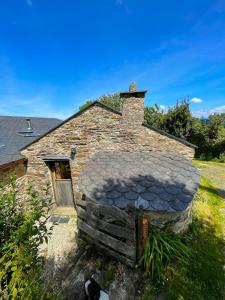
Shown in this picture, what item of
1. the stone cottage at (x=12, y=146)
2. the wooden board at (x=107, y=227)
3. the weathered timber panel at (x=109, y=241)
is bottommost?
the weathered timber panel at (x=109, y=241)

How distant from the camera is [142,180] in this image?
4.89 m

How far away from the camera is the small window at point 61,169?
24.5 feet

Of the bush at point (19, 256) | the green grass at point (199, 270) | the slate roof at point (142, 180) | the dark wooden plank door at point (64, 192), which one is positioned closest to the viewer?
the bush at point (19, 256)

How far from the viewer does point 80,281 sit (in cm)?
393

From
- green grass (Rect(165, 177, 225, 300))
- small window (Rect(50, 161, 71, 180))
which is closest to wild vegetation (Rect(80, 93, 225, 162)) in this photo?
green grass (Rect(165, 177, 225, 300))

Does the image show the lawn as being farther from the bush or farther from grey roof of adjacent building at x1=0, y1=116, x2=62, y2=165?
grey roof of adjacent building at x1=0, y1=116, x2=62, y2=165

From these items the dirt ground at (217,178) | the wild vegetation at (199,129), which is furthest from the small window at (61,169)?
the wild vegetation at (199,129)

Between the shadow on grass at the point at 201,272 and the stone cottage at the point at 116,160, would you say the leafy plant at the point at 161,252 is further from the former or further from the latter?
the stone cottage at the point at 116,160

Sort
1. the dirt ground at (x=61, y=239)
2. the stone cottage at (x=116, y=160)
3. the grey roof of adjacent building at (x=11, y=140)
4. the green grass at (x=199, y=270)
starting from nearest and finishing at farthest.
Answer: the green grass at (x=199, y=270)
the stone cottage at (x=116, y=160)
the dirt ground at (x=61, y=239)
the grey roof of adjacent building at (x=11, y=140)

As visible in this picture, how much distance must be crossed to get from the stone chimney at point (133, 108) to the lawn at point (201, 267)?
4436 millimetres

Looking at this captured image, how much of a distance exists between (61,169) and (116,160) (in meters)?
3.05

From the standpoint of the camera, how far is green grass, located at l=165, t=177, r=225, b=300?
3.57 m

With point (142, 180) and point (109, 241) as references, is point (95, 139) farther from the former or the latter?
point (109, 241)

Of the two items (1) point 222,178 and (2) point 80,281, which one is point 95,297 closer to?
(2) point 80,281
